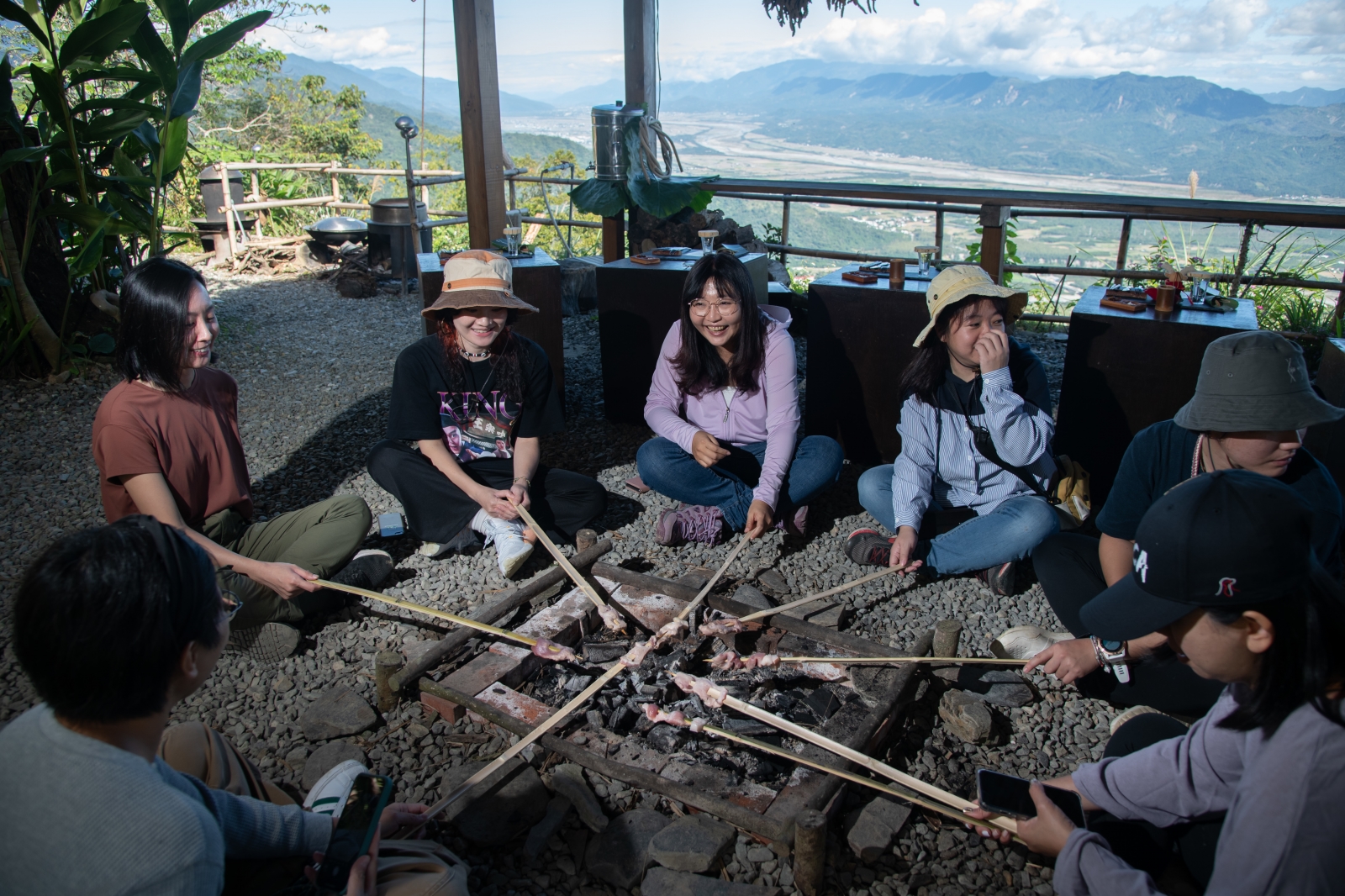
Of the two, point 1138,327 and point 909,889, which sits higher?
point 1138,327

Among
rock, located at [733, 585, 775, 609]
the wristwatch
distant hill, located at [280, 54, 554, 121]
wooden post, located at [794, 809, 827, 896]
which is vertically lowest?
rock, located at [733, 585, 775, 609]

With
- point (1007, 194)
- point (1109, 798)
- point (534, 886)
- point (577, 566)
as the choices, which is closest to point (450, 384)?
point (577, 566)

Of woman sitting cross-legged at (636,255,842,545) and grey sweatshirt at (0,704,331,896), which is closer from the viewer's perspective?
grey sweatshirt at (0,704,331,896)

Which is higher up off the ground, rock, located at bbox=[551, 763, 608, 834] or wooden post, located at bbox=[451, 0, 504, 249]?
wooden post, located at bbox=[451, 0, 504, 249]

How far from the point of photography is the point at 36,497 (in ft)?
12.7

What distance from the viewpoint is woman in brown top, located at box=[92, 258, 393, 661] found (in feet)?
8.27

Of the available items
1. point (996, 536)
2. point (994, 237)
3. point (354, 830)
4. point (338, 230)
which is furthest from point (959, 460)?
point (338, 230)

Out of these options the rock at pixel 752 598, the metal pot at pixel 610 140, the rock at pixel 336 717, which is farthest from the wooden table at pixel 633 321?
the rock at pixel 336 717

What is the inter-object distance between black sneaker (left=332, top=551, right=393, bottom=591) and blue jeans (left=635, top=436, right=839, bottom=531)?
1.10m

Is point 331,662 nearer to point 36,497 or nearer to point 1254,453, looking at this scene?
point 36,497

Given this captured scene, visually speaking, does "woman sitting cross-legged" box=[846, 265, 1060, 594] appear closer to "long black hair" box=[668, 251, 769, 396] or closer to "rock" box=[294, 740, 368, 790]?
"long black hair" box=[668, 251, 769, 396]

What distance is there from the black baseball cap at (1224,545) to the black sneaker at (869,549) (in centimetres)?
179

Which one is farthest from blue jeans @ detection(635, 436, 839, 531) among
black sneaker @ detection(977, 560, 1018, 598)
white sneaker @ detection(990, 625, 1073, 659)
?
white sneaker @ detection(990, 625, 1073, 659)

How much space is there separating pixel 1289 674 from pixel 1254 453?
1.18 m
